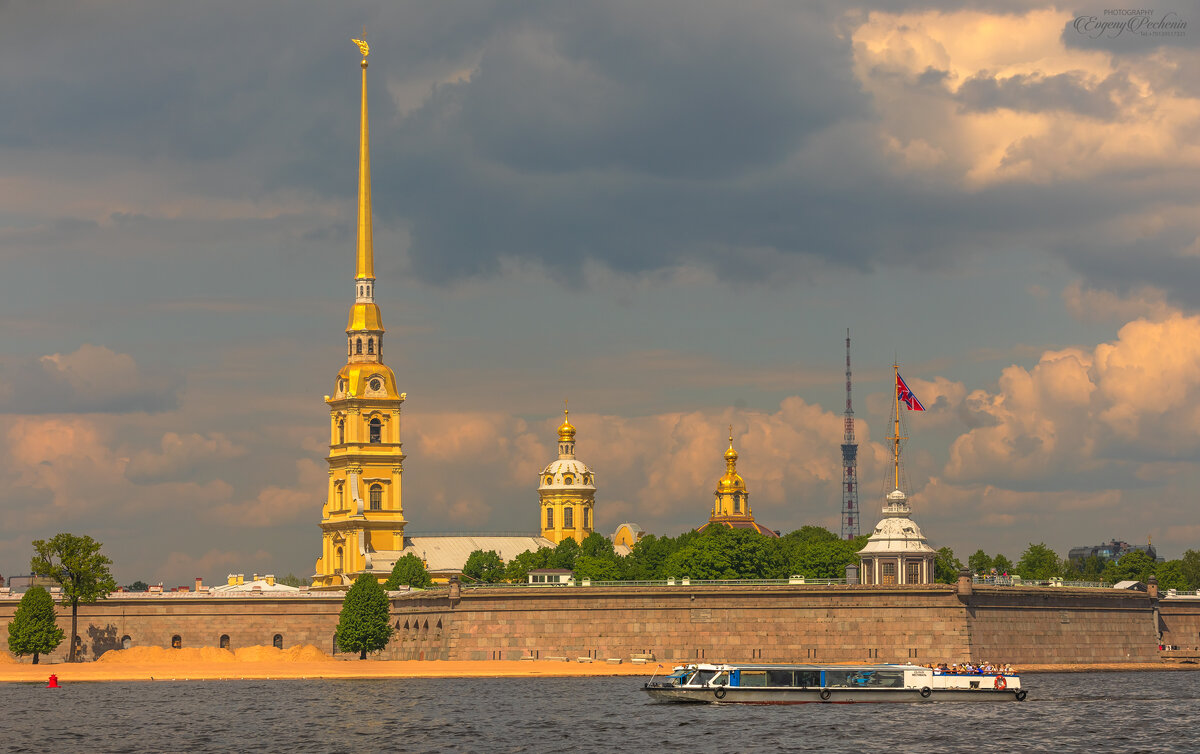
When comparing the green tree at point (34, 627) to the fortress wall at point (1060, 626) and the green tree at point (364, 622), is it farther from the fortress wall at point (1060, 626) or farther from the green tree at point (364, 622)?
the fortress wall at point (1060, 626)

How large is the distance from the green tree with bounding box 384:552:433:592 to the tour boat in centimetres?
8053

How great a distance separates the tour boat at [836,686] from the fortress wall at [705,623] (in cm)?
2686

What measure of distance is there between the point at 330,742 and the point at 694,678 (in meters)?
28.6

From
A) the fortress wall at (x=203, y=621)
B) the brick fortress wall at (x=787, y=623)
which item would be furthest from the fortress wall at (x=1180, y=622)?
the fortress wall at (x=203, y=621)

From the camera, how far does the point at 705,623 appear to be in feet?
468

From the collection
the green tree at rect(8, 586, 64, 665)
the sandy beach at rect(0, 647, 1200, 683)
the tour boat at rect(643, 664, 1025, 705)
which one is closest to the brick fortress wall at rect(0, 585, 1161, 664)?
the sandy beach at rect(0, 647, 1200, 683)

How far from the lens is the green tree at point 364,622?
527ft

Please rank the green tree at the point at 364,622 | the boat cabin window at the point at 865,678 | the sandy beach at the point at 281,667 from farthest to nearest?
1. the green tree at the point at 364,622
2. the sandy beach at the point at 281,667
3. the boat cabin window at the point at 865,678

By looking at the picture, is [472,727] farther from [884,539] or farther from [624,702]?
[884,539]

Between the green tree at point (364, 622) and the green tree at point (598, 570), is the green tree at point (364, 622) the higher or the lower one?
the lower one

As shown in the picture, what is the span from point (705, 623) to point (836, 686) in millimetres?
34216

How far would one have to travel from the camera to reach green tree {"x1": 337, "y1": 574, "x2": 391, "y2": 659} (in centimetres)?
16062

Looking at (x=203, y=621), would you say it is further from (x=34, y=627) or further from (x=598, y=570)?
(x=598, y=570)

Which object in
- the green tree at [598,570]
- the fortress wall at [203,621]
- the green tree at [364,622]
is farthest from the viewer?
the green tree at [598,570]
